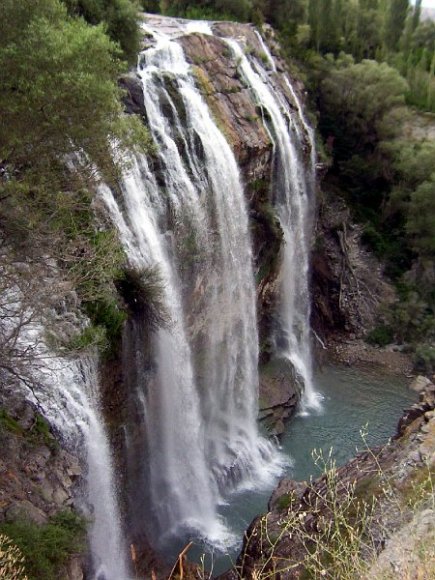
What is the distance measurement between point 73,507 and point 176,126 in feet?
29.5

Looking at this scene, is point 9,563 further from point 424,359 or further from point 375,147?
point 375,147

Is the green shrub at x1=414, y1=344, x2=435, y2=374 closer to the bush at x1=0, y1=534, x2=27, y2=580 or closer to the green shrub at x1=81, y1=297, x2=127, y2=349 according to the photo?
the green shrub at x1=81, y1=297, x2=127, y2=349

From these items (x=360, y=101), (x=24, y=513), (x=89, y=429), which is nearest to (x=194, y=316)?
(x=89, y=429)

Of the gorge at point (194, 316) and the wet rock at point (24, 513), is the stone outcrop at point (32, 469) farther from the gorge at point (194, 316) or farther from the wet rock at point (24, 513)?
the gorge at point (194, 316)

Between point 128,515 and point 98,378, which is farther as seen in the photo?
point 128,515

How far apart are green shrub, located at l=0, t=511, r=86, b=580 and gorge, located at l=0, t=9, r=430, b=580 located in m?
0.33

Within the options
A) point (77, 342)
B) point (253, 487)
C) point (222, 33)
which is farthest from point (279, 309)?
point (77, 342)

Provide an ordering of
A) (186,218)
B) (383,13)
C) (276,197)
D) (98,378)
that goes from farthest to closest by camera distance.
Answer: (383,13) < (276,197) < (186,218) < (98,378)

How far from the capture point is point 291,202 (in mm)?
18594

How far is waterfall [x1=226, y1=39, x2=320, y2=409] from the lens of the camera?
58.5ft

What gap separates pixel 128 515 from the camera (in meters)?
10.9

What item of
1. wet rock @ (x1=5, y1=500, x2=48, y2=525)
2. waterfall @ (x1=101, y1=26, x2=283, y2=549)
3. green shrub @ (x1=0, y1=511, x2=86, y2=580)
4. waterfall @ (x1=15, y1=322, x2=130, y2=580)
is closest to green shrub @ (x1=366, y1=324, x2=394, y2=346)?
waterfall @ (x1=101, y1=26, x2=283, y2=549)

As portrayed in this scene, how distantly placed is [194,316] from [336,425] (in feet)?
20.3

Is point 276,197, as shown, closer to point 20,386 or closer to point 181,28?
point 181,28
